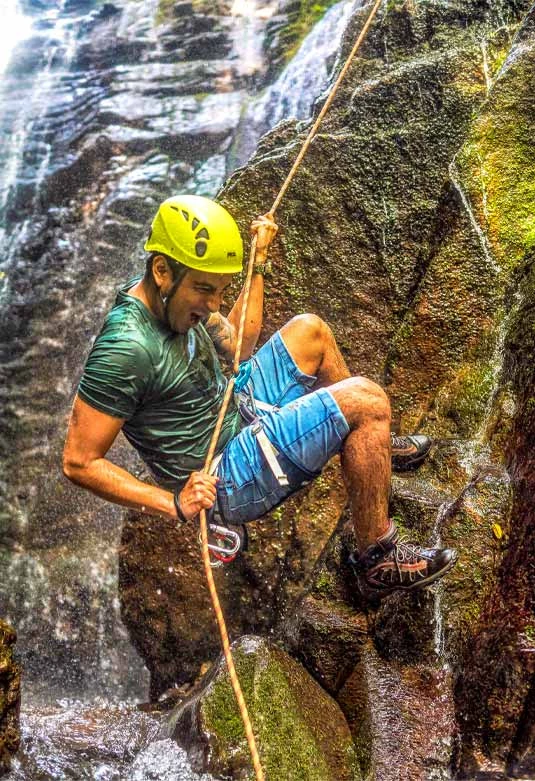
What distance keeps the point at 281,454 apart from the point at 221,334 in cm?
88

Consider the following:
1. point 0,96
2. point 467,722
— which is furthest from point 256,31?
point 467,722

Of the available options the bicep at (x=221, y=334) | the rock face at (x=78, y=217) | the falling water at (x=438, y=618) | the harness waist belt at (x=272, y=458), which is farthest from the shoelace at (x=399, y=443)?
the rock face at (x=78, y=217)

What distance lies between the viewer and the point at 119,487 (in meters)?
3.46

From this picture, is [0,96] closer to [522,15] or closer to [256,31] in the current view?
[256,31]

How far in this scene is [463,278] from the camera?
5176mm

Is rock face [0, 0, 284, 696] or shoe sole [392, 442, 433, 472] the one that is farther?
rock face [0, 0, 284, 696]

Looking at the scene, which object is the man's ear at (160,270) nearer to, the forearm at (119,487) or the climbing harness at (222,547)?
the forearm at (119,487)

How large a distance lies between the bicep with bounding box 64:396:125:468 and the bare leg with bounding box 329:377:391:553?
3.71 feet

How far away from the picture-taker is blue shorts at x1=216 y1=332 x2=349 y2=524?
3.74 meters

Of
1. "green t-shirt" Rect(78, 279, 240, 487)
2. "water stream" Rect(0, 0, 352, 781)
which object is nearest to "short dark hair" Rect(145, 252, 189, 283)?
"green t-shirt" Rect(78, 279, 240, 487)

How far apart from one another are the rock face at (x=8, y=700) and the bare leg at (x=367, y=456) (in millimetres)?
1835

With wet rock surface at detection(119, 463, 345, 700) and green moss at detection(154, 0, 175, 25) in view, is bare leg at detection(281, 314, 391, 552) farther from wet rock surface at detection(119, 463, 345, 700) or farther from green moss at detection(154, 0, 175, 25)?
green moss at detection(154, 0, 175, 25)

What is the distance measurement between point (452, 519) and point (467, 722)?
101cm

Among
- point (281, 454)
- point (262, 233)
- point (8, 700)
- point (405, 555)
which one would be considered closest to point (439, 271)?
point (262, 233)
